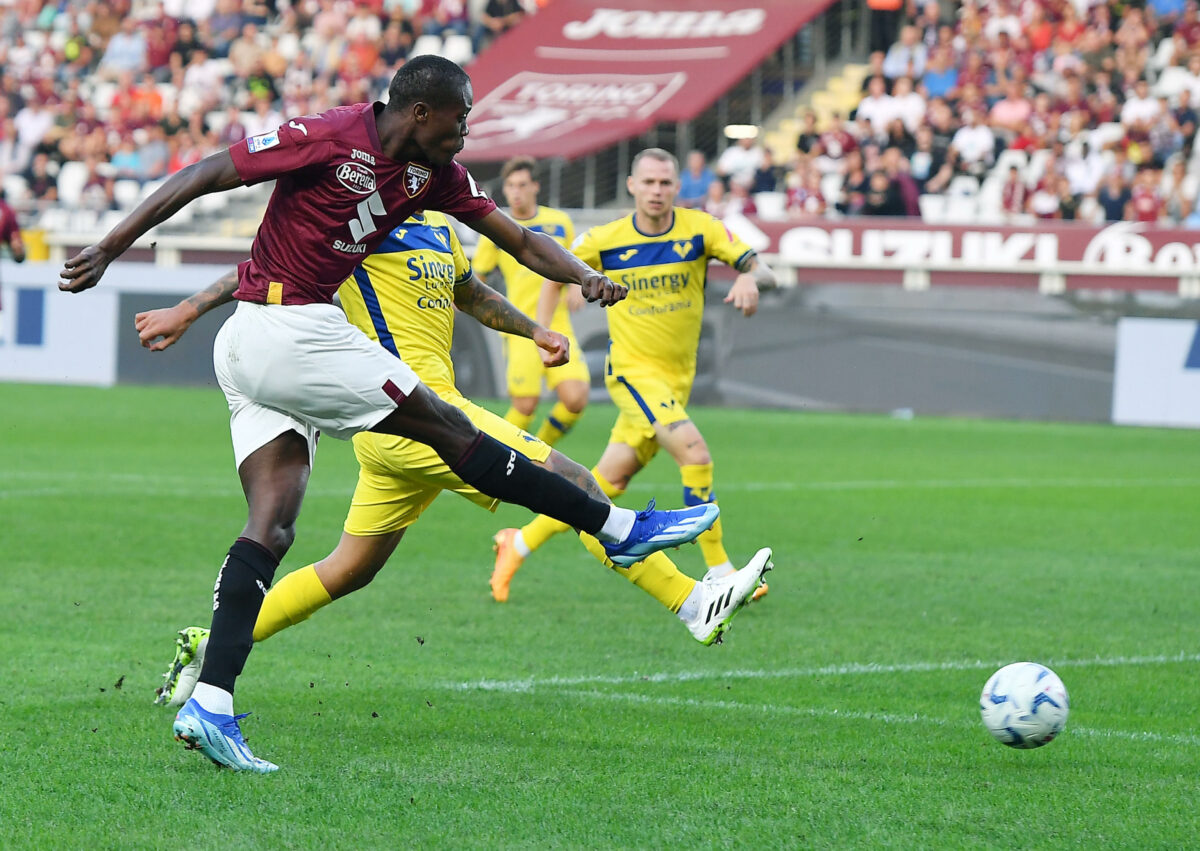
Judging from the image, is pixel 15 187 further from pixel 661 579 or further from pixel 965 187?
pixel 661 579

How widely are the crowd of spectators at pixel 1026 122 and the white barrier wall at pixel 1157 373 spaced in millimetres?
2644

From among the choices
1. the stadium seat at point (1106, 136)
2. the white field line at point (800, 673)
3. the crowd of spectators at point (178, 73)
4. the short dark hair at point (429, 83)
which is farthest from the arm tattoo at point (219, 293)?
the crowd of spectators at point (178, 73)

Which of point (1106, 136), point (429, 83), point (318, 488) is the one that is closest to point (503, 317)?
point (429, 83)

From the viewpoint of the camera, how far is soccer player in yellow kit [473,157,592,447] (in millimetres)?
11578

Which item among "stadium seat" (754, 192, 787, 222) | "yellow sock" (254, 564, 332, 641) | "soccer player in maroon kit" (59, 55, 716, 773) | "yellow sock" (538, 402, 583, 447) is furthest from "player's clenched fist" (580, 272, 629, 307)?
"stadium seat" (754, 192, 787, 222)

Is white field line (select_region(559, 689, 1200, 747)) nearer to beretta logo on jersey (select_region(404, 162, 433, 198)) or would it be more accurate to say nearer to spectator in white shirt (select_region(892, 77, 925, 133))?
beretta logo on jersey (select_region(404, 162, 433, 198))

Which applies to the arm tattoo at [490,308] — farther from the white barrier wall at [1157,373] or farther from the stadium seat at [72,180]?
the stadium seat at [72,180]

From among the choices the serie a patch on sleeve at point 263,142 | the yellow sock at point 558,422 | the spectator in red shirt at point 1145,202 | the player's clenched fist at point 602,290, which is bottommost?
the yellow sock at point 558,422

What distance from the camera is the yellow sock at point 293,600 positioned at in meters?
5.85

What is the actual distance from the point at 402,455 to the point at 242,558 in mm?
833

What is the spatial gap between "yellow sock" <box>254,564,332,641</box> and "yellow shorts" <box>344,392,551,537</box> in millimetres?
230

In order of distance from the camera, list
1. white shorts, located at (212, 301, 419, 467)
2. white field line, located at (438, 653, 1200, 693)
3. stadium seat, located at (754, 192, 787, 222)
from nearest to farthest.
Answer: white shorts, located at (212, 301, 419, 467) < white field line, located at (438, 653, 1200, 693) < stadium seat, located at (754, 192, 787, 222)

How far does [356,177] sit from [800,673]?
9.22 ft

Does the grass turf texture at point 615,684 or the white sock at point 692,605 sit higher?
the white sock at point 692,605
